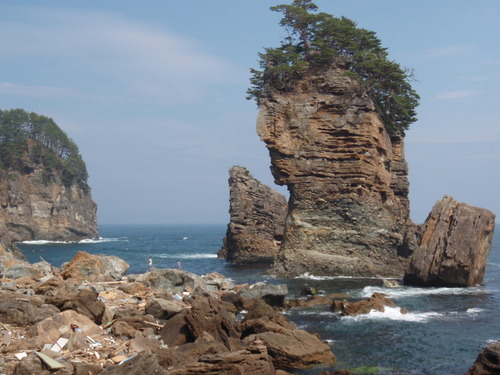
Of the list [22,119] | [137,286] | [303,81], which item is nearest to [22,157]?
[22,119]

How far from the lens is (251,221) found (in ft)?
200

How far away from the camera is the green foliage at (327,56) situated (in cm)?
4492

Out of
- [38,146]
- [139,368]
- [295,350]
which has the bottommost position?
[295,350]

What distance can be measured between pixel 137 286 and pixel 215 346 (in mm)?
11779

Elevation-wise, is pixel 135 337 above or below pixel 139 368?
below

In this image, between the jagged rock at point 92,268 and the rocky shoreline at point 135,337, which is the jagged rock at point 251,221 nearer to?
the jagged rock at point 92,268

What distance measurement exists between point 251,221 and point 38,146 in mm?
73158

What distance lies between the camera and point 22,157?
111125 mm

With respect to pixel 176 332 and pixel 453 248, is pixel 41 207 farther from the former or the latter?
pixel 176 332

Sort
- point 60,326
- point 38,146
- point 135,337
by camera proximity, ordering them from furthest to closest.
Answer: point 38,146, point 135,337, point 60,326

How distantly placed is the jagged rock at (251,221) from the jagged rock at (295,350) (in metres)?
40.2

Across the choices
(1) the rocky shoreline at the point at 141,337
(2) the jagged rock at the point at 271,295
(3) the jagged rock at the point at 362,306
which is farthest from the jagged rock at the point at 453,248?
(2) the jagged rock at the point at 271,295

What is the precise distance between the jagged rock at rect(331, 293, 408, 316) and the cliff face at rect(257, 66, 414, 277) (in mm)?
14474

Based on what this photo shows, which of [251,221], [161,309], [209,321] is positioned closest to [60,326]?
[209,321]
